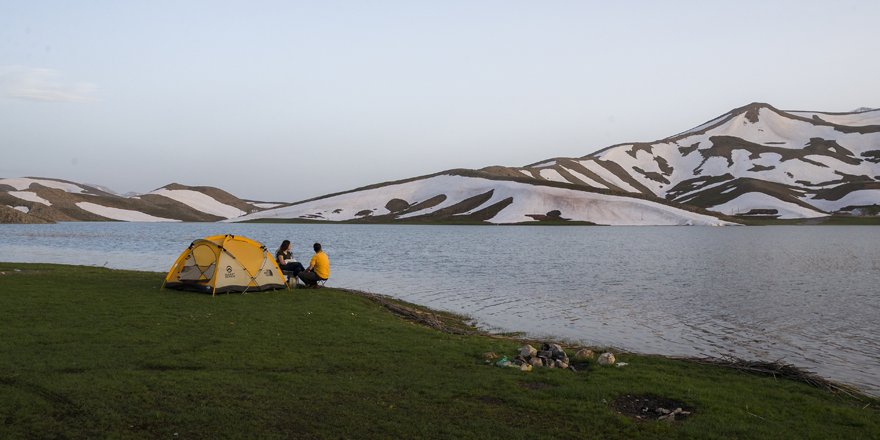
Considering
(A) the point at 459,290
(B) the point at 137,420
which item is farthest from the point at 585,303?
(B) the point at 137,420

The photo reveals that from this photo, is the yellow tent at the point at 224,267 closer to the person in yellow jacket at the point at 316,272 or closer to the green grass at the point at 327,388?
the person in yellow jacket at the point at 316,272

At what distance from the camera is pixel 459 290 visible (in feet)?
127

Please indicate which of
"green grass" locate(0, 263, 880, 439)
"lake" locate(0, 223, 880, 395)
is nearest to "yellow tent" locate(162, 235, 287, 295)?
"green grass" locate(0, 263, 880, 439)

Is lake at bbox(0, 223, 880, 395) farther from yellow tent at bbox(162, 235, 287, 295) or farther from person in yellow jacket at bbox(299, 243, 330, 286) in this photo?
yellow tent at bbox(162, 235, 287, 295)

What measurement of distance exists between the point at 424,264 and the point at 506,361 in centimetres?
4090

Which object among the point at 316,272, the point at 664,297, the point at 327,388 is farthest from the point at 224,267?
the point at 664,297

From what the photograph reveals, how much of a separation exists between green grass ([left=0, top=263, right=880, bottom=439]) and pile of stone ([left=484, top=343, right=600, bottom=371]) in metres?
0.44

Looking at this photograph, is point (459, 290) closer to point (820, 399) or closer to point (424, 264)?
point (424, 264)

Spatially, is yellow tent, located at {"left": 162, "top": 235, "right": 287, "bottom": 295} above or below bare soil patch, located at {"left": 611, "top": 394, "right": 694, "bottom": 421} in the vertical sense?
above

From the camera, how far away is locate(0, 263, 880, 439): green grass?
11.2 metres

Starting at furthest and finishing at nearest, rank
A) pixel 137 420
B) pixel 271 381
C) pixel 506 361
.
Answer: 1. pixel 506 361
2. pixel 271 381
3. pixel 137 420

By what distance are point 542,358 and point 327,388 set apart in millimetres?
6341

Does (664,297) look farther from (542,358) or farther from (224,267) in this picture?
(224,267)

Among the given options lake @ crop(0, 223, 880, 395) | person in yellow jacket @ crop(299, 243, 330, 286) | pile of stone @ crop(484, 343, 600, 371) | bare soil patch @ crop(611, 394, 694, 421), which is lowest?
lake @ crop(0, 223, 880, 395)
